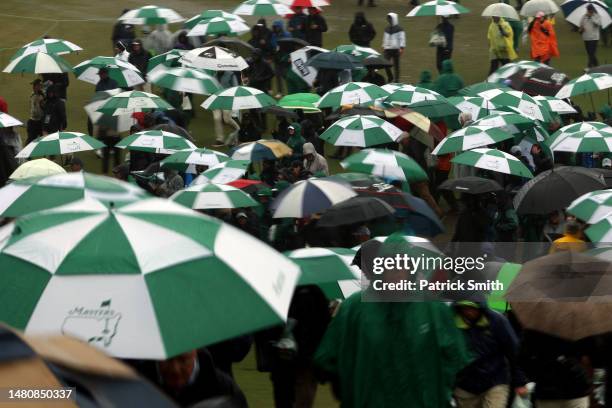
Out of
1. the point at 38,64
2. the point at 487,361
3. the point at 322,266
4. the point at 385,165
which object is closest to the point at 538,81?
the point at 385,165

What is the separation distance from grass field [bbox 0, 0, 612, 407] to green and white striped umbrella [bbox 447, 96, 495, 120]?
4.91 metres

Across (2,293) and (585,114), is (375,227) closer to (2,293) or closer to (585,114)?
(2,293)

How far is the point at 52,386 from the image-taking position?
3.42 m

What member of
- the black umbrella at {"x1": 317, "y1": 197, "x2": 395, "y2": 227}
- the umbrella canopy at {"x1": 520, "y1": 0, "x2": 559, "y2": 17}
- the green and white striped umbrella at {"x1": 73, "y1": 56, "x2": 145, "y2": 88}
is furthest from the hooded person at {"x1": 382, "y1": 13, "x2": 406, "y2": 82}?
the black umbrella at {"x1": 317, "y1": 197, "x2": 395, "y2": 227}

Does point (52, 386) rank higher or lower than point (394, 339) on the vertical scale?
higher

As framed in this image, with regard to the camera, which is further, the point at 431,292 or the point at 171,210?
the point at 431,292

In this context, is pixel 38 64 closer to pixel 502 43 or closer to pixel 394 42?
pixel 394 42

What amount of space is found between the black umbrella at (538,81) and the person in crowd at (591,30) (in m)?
4.66

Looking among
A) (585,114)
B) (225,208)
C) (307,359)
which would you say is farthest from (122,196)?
(585,114)

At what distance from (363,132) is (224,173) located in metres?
3.03

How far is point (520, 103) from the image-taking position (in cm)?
1819

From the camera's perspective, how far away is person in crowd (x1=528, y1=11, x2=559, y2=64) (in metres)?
24.6

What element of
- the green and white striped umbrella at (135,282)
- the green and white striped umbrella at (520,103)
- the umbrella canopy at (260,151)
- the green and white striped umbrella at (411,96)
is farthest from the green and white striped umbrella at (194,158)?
the green and white striped umbrella at (135,282)

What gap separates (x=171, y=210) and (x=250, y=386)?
4.83 meters
